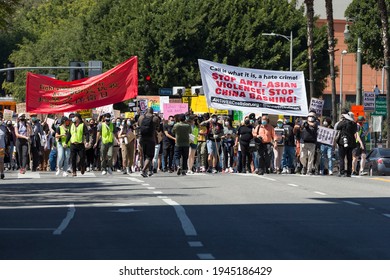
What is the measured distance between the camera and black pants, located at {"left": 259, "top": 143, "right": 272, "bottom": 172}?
37.2 metres

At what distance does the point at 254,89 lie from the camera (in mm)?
39875

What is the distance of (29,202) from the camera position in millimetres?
23547

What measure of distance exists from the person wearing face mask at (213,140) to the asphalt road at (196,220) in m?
8.49

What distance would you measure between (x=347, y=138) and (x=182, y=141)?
4784 millimetres

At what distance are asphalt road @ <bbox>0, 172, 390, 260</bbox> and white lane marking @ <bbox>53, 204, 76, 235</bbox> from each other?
14mm

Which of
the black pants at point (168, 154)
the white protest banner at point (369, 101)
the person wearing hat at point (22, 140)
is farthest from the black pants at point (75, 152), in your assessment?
the white protest banner at point (369, 101)

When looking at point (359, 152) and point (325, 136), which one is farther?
point (359, 152)

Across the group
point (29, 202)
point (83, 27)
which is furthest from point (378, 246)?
point (83, 27)

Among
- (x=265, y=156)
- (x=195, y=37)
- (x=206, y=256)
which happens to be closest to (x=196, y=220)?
(x=206, y=256)

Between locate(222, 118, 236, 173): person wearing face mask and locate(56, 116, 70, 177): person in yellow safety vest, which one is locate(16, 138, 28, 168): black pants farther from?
locate(222, 118, 236, 173): person wearing face mask

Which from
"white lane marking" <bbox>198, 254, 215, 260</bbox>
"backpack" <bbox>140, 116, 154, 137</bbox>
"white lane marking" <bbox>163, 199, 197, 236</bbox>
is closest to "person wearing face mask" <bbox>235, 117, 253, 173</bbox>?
"backpack" <bbox>140, 116, 154, 137</bbox>

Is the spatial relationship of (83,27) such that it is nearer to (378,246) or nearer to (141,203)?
(141,203)

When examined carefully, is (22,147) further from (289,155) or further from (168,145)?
(289,155)

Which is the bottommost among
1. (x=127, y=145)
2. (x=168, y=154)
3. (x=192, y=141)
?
(x=168, y=154)
